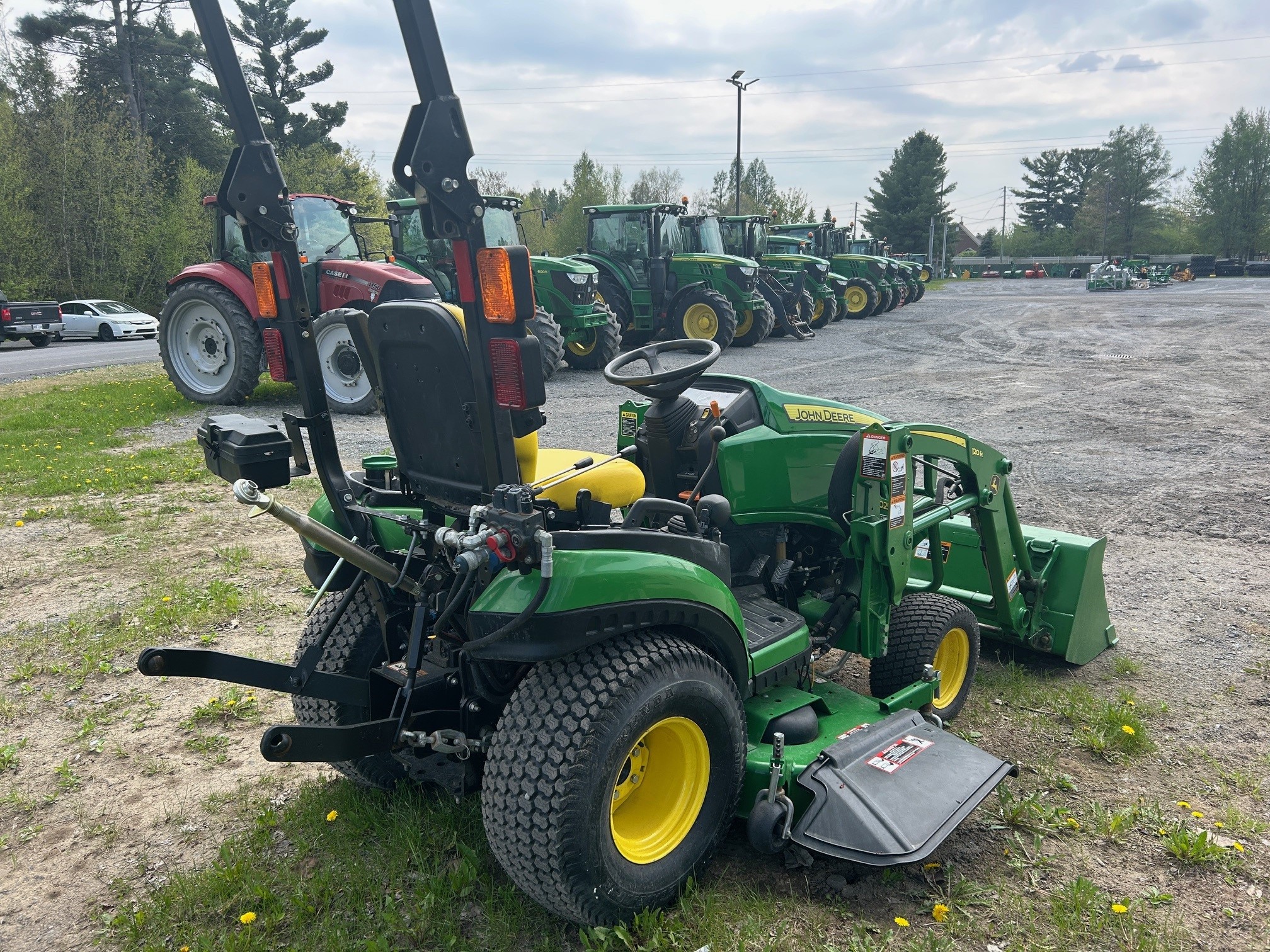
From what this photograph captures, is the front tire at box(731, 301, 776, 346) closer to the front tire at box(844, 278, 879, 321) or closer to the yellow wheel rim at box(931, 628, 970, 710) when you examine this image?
the front tire at box(844, 278, 879, 321)

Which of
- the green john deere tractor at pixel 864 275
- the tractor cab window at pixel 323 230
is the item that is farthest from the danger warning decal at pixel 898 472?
the green john deere tractor at pixel 864 275

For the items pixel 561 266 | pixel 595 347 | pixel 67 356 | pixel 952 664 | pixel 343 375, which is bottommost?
pixel 952 664

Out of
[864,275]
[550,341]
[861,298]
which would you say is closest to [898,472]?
[550,341]

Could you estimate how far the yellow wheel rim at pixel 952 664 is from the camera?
148 inches

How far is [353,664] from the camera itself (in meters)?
3.00

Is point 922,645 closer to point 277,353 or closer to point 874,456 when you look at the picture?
point 874,456

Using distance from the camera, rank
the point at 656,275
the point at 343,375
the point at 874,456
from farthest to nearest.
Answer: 1. the point at 656,275
2. the point at 343,375
3. the point at 874,456

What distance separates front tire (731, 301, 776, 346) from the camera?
17375mm

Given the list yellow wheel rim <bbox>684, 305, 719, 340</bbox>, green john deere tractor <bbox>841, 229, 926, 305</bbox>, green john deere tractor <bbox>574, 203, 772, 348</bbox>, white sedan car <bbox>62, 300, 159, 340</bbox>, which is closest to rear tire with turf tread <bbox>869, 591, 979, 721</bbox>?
green john deere tractor <bbox>574, 203, 772, 348</bbox>

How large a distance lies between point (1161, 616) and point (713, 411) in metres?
2.93

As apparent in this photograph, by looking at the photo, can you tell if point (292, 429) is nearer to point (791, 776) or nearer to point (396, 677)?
point (396, 677)

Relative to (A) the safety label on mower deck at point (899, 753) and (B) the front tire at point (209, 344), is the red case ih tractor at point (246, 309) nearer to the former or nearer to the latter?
(B) the front tire at point (209, 344)

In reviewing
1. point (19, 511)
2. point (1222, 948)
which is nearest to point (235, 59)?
point (1222, 948)

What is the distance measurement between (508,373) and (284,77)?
126 feet
